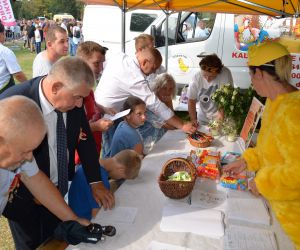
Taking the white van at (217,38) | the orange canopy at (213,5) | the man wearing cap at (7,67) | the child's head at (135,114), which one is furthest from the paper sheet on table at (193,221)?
the white van at (217,38)

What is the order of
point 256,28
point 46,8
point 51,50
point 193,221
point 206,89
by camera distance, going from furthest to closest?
point 46,8, point 256,28, point 206,89, point 51,50, point 193,221

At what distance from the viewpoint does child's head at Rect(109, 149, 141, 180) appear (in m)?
2.13

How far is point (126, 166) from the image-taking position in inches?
83.7

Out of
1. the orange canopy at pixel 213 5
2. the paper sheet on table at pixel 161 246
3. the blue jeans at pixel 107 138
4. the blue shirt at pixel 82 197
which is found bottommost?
the blue jeans at pixel 107 138

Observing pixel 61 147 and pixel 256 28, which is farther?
pixel 256 28

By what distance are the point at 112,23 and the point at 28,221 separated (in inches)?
297

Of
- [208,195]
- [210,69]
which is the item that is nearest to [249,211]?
[208,195]

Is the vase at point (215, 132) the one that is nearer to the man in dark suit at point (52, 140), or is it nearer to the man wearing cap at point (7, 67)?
the man in dark suit at point (52, 140)

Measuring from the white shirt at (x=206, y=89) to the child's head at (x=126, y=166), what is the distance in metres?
2.01

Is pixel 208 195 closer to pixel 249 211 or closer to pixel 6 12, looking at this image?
pixel 249 211

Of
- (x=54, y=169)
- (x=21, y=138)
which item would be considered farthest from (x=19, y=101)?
(x=54, y=169)

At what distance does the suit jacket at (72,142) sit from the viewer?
182 cm

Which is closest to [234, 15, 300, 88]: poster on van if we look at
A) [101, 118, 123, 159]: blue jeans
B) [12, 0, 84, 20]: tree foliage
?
[101, 118, 123, 159]: blue jeans

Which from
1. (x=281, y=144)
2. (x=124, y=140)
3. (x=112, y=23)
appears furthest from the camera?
(x=112, y=23)
